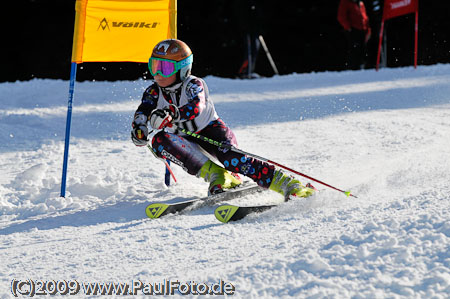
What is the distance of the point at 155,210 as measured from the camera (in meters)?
3.73

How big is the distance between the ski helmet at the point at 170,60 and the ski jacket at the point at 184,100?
92mm

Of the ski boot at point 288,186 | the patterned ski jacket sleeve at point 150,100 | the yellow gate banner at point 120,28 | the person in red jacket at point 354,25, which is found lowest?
the ski boot at point 288,186

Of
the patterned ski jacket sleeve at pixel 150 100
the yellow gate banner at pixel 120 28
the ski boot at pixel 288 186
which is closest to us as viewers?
the ski boot at pixel 288 186

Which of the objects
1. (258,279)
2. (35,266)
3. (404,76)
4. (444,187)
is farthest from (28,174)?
(404,76)

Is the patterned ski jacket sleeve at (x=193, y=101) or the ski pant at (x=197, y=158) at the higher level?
the patterned ski jacket sleeve at (x=193, y=101)

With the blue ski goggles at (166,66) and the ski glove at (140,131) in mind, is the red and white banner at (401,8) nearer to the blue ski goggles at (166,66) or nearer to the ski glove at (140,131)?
the blue ski goggles at (166,66)

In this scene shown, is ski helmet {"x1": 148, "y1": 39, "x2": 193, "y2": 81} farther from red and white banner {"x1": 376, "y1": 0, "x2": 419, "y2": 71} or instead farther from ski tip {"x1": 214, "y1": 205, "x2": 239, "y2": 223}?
red and white banner {"x1": 376, "y1": 0, "x2": 419, "y2": 71}

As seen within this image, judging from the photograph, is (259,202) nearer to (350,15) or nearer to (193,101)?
(193,101)

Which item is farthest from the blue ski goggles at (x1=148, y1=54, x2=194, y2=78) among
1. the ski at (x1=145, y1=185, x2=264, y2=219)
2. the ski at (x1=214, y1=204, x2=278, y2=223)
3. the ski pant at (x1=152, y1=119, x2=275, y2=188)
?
the ski at (x1=214, y1=204, x2=278, y2=223)

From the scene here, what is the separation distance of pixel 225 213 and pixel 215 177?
661mm

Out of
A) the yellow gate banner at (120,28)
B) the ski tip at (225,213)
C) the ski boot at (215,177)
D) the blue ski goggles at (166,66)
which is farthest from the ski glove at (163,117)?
the yellow gate banner at (120,28)

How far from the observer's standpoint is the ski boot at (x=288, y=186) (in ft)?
12.8

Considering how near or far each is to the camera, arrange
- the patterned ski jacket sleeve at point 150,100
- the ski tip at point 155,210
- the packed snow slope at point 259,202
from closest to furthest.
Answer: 1. the packed snow slope at point 259,202
2. the ski tip at point 155,210
3. the patterned ski jacket sleeve at point 150,100

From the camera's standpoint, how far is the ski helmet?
4.03 metres
